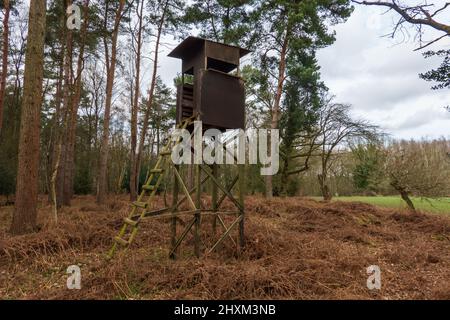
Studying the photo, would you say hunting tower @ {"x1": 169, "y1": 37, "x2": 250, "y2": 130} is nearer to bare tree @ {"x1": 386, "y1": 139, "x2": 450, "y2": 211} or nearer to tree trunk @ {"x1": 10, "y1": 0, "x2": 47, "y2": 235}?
tree trunk @ {"x1": 10, "y1": 0, "x2": 47, "y2": 235}

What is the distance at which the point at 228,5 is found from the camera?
14.2 meters

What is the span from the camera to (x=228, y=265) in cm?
516

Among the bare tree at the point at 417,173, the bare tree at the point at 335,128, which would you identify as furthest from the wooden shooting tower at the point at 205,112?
the bare tree at the point at 335,128

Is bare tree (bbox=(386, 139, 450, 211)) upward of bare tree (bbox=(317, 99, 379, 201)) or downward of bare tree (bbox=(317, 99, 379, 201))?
downward

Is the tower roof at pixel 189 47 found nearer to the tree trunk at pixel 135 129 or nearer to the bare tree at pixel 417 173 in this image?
the tree trunk at pixel 135 129

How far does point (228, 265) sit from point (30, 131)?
19.1ft

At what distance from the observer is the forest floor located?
432cm

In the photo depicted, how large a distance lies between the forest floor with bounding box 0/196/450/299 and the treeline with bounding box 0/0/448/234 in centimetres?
167

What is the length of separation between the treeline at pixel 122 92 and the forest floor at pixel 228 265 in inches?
65.9

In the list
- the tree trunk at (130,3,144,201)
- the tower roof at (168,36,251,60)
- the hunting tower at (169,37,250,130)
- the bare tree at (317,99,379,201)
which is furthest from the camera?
the bare tree at (317,99,379,201)

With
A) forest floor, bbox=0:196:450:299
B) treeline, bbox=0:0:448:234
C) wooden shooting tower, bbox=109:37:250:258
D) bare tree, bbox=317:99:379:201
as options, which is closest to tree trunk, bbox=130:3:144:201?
treeline, bbox=0:0:448:234

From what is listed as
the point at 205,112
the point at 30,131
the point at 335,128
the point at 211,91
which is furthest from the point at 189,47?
the point at 335,128

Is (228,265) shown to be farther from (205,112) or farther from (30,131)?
(30,131)
